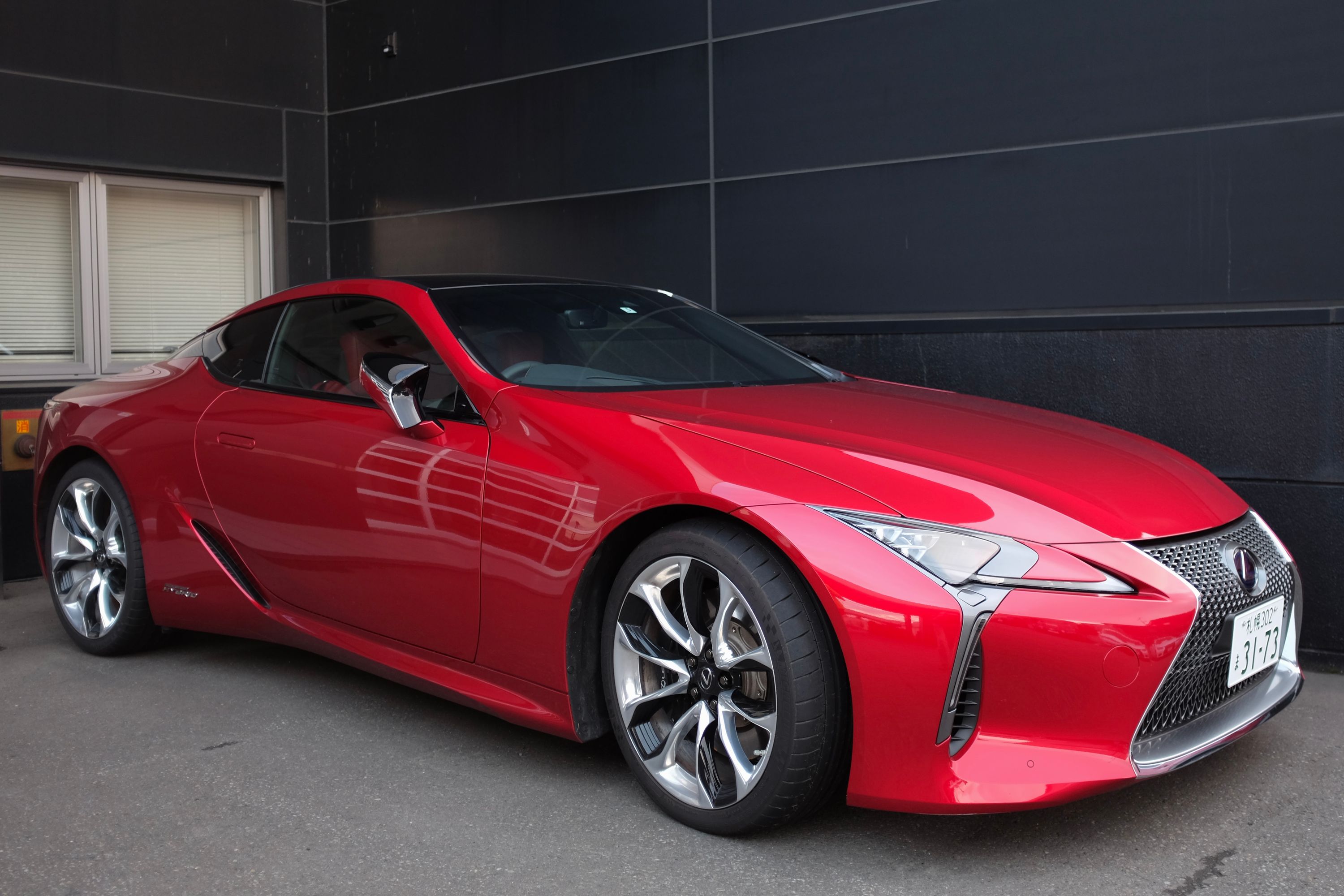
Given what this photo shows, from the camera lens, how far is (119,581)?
4488 mm

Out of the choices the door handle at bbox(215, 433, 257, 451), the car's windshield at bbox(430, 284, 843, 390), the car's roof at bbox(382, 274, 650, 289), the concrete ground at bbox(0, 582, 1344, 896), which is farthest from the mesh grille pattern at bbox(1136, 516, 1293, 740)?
the door handle at bbox(215, 433, 257, 451)

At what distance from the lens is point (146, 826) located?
292 cm

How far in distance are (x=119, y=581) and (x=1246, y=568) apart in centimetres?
389

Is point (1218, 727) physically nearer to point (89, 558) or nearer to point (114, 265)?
point (89, 558)

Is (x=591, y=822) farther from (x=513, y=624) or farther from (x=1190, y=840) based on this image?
(x=1190, y=840)

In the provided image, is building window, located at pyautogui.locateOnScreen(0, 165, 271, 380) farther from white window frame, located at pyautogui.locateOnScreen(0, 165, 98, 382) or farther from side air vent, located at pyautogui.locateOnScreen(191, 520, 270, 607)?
side air vent, located at pyautogui.locateOnScreen(191, 520, 270, 607)

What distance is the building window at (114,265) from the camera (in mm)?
7152

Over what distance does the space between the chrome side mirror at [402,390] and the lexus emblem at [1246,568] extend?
81.5 inches

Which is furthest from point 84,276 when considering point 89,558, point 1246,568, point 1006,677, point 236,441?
point 1246,568

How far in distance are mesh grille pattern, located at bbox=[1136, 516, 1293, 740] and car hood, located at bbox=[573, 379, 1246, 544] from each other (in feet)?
0.18

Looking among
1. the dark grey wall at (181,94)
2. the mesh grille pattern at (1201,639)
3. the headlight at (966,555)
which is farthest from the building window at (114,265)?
the mesh grille pattern at (1201,639)

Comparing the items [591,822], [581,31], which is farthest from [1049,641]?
[581,31]

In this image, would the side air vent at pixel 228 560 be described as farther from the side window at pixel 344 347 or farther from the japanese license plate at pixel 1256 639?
the japanese license plate at pixel 1256 639

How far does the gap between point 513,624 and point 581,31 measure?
4990mm
